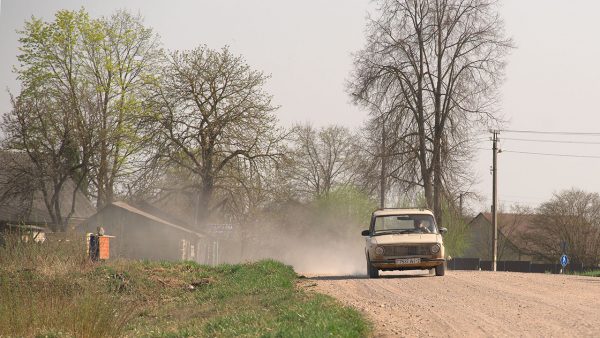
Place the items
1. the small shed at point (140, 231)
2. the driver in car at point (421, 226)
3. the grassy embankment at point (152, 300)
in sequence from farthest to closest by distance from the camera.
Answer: the small shed at point (140, 231) < the driver in car at point (421, 226) < the grassy embankment at point (152, 300)

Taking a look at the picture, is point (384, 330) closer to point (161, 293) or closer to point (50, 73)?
point (161, 293)

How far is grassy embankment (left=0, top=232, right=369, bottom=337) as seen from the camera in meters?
14.7

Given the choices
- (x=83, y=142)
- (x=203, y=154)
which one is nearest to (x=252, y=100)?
(x=203, y=154)

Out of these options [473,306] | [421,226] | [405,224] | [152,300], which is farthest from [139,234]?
[473,306]

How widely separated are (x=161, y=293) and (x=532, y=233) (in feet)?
227

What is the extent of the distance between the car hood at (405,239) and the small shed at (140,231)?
31.7 metres

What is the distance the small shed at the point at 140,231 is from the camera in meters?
56.9

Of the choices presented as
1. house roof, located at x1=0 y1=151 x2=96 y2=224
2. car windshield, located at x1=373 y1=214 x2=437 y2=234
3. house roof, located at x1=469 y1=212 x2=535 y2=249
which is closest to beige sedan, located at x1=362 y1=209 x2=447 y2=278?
car windshield, located at x1=373 y1=214 x2=437 y2=234

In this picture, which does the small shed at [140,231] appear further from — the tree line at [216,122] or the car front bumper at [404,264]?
the car front bumper at [404,264]

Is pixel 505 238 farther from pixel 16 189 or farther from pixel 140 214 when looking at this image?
pixel 16 189

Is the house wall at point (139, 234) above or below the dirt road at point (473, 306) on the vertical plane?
above

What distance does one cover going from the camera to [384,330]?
1353 cm

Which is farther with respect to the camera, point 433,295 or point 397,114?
point 397,114

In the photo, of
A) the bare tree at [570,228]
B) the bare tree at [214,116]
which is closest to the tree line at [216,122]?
the bare tree at [214,116]
